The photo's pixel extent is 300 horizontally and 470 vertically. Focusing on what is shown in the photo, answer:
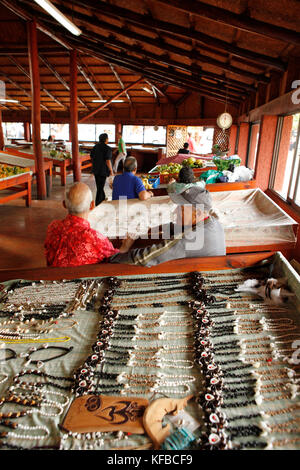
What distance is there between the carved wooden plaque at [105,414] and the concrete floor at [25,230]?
2.65 m

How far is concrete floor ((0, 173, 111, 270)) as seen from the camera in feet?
13.4

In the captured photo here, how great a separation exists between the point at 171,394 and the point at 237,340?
0.43 m

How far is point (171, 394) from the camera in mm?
1187

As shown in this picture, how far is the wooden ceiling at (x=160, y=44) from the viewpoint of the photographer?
345 cm

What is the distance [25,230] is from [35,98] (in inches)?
142

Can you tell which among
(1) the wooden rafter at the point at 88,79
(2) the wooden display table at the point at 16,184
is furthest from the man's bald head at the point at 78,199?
(1) the wooden rafter at the point at 88,79

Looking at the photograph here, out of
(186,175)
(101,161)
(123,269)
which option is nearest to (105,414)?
(123,269)

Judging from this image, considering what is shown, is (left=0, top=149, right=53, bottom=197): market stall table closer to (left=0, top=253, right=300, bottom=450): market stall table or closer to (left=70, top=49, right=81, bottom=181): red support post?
(left=70, top=49, right=81, bottom=181): red support post

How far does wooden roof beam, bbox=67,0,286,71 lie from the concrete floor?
355cm

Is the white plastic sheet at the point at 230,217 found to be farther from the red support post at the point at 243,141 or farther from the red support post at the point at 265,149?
the red support post at the point at 243,141

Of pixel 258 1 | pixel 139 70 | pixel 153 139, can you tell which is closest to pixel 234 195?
pixel 258 1

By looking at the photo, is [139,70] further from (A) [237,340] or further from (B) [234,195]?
(A) [237,340]

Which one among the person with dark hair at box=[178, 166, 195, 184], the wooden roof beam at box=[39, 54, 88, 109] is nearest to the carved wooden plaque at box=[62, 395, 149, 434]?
the person with dark hair at box=[178, 166, 195, 184]

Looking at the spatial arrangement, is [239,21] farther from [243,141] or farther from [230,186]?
[243,141]
